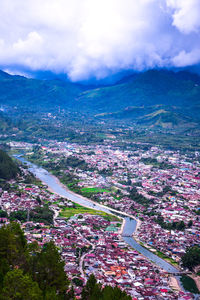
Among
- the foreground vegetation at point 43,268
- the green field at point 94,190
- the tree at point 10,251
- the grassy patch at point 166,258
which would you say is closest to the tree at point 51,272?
the foreground vegetation at point 43,268

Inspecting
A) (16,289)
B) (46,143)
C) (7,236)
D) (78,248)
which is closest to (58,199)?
(78,248)

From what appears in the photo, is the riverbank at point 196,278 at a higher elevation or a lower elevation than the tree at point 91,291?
lower

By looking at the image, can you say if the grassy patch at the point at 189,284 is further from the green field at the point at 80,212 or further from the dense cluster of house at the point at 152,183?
the green field at the point at 80,212

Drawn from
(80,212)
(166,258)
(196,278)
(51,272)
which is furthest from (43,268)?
(80,212)

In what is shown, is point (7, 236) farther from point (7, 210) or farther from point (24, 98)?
point (24, 98)

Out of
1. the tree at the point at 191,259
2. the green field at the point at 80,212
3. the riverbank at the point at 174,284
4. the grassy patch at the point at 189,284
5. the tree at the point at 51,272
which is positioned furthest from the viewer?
the green field at the point at 80,212

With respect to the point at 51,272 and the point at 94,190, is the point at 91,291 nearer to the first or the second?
the point at 51,272
